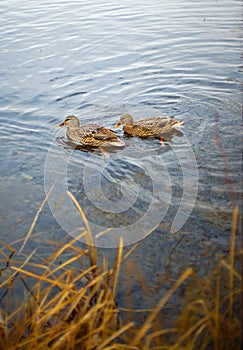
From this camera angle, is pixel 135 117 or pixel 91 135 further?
pixel 135 117

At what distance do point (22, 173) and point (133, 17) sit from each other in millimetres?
8438

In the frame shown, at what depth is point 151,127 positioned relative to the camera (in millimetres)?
6578

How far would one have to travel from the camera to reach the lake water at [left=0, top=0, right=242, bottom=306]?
469cm

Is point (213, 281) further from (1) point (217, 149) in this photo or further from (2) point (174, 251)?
(1) point (217, 149)

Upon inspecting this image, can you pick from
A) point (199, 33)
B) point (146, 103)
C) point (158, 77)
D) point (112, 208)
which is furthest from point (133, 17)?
point (112, 208)

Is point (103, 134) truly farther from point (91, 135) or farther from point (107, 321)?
point (107, 321)

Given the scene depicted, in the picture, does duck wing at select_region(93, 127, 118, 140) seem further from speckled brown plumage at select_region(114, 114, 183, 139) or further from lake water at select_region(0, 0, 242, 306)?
speckled brown plumage at select_region(114, 114, 183, 139)

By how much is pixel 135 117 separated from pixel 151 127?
0.89 m

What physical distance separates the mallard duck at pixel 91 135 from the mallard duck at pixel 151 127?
0.95ft

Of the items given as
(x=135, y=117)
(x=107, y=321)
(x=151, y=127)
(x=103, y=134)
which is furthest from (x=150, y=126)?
(x=107, y=321)

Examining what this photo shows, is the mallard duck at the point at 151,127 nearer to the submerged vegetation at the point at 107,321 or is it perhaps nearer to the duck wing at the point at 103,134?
the duck wing at the point at 103,134

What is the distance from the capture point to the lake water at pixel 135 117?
15.4 ft

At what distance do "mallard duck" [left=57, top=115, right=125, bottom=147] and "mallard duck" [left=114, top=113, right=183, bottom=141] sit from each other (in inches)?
11.4

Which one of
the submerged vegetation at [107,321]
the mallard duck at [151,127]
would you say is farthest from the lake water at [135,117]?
the submerged vegetation at [107,321]
